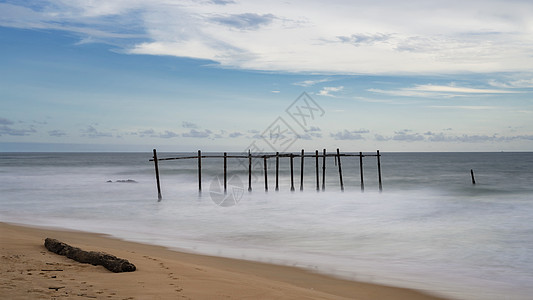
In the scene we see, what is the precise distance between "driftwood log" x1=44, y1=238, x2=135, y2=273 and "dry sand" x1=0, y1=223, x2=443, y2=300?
9cm

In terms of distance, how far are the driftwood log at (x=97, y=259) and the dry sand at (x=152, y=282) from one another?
0.30 ft

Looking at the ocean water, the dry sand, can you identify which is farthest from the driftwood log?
the ocean water

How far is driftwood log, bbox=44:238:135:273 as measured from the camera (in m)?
6.04

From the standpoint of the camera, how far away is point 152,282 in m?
5.59

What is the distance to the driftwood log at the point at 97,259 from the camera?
6.04 meters

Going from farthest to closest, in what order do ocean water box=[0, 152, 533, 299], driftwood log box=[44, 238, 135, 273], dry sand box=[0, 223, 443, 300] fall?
ocean water box=[0, 152, 533, 299], driftwood log box=[44, 238, 135, 273], dry sand box=[0, 223, 443, 300]

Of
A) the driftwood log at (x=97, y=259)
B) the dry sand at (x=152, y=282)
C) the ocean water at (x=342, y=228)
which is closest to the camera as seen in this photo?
the dry sand at (x=152, y=282)

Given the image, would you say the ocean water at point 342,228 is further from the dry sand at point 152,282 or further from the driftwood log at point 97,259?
the driftwood log at point 97,259

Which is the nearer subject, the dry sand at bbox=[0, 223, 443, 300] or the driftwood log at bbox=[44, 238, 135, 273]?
the dry sand at bbox=[0, 223, 443, 300]

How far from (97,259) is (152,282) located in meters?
1.19

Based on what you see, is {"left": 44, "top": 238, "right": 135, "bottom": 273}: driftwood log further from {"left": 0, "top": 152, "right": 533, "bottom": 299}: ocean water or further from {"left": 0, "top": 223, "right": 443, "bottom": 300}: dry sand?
{"left": 0, "top": 152, "right": 533, "bottom": 299}: ocean water

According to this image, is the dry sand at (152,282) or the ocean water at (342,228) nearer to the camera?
the dry sand at (152,282)

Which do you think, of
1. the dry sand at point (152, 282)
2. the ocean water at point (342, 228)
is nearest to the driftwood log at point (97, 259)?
the dry sand at point (152, 282)

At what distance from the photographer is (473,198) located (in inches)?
1000
